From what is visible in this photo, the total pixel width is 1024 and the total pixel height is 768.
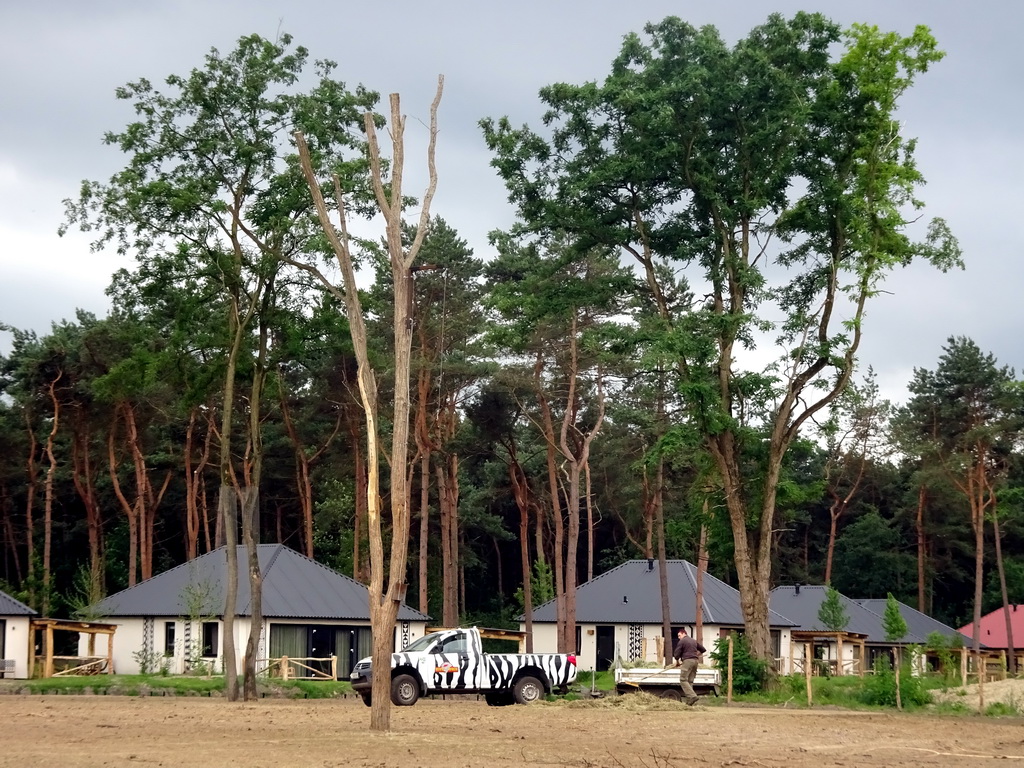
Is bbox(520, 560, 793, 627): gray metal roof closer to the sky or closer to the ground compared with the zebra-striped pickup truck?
closer to the sky

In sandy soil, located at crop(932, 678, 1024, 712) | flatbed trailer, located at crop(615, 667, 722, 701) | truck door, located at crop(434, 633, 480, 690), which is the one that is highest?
truck door, located at crop(434, 633, 480, 690)

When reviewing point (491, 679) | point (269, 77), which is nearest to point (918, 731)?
point (491, 679)

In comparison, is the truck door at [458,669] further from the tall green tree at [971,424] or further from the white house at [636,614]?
the tall green tree at [971,424]

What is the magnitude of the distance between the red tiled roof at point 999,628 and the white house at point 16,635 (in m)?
50.0

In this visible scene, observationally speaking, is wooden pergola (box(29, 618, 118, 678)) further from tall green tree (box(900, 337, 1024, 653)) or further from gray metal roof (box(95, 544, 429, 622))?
tall green tree (box(900, 337, 1024, 653))

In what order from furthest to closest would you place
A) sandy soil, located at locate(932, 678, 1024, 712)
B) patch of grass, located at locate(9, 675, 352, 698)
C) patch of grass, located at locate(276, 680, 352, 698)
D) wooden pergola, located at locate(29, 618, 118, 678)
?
wooden pergola, located at locate(29, 618, 118, 678) → patch of grass, located at locate(276, 680, 352, 698) → patch of grass, located at locate(9, 675, 352, 698) → sandy soil, located at locate(932, 678, 1024, 712)

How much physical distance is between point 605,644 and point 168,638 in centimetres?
1948

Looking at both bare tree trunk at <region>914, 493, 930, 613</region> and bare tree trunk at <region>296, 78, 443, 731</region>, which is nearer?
bare tree trunk at <region>296, 78, 443, 731</region>

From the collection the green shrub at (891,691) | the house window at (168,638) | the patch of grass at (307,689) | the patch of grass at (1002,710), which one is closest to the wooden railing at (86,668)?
the house window at (168,638)

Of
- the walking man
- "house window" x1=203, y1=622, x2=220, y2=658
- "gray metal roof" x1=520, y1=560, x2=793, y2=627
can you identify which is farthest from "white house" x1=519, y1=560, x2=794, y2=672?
the walking man

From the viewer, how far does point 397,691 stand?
2848 centimetres

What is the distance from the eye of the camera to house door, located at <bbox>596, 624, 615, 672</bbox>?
185 ft

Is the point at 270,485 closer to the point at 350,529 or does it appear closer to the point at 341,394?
the point at 350,529

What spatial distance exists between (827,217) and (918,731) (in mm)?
15612
